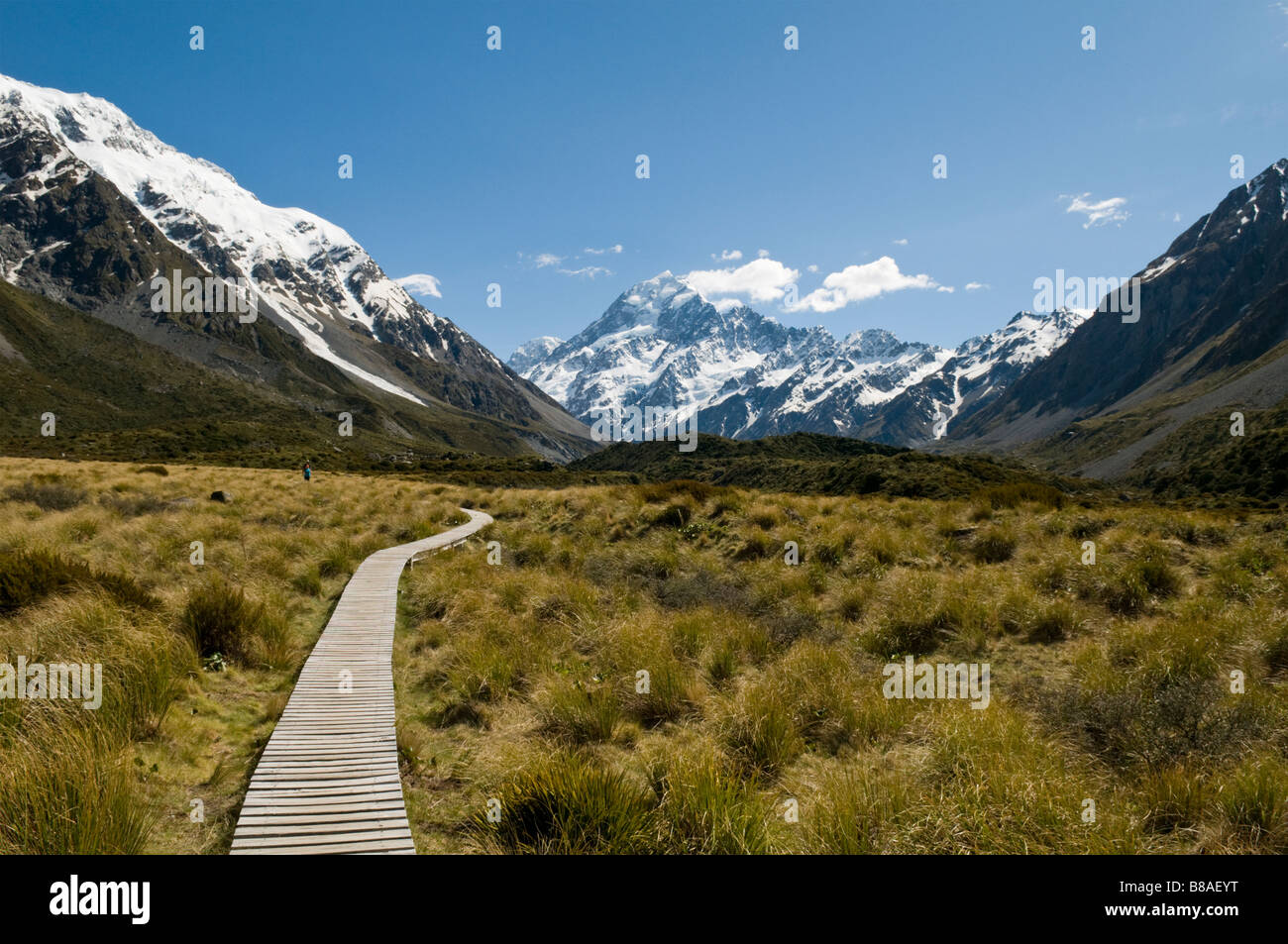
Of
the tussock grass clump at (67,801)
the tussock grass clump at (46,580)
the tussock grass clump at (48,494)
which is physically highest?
the tussock grass clump at (48,494)

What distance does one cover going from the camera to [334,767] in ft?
18.3

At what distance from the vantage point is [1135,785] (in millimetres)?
5152

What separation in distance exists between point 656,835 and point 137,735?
5.39 m

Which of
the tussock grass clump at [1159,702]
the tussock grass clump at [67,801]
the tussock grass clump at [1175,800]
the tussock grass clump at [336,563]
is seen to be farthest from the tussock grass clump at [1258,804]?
the tussock grass clump at [336,563]

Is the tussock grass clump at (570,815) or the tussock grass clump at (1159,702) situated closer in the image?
the tussock grass clump at (570,815)

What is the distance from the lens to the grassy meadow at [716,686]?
14.7ft

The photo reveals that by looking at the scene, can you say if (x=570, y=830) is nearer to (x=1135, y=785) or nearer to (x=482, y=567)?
(x=1135, y=785)

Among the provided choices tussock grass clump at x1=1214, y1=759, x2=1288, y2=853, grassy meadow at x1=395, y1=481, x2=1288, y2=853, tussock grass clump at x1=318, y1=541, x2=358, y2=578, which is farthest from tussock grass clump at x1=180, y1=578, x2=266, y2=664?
tussock grass clump at x1=1214, y1=759, x2=1288, y2=853

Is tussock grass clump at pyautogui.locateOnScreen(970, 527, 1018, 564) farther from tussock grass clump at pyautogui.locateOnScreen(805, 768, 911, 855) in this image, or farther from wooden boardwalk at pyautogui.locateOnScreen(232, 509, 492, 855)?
wooden boardwalk at pyautogui.locateOnScreen(232, 509, 492, 855)

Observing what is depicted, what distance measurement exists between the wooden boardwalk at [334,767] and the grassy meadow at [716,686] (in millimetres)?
308

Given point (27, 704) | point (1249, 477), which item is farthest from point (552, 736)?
point (1249, 477)

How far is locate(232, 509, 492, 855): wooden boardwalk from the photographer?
4.59m

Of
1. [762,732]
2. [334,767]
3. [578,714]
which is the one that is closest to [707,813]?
[762,732]

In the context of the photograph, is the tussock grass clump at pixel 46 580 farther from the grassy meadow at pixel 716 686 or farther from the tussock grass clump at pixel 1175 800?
the tussock grass clump at pixel 1175 800
